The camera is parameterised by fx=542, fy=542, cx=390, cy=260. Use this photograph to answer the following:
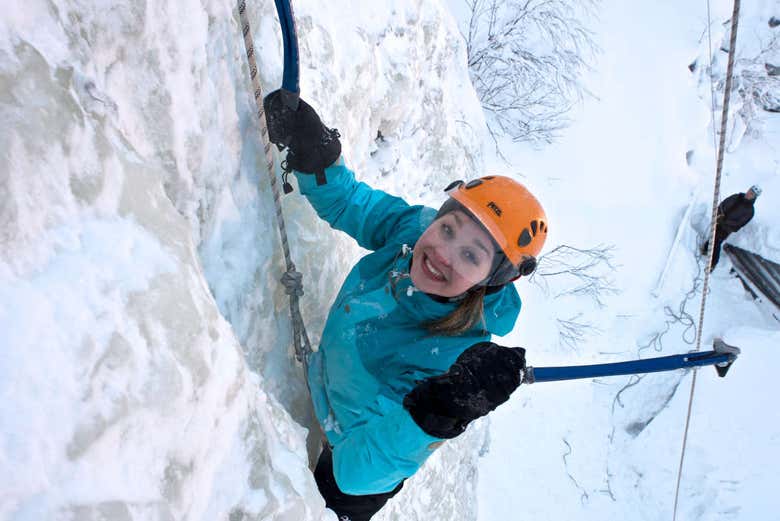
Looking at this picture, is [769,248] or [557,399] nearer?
[557,399]

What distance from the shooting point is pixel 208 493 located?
3.18 ft

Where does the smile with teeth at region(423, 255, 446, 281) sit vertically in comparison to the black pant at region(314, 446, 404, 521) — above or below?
above

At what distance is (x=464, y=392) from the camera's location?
1.36 meters

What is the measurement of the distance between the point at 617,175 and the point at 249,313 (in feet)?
22.4

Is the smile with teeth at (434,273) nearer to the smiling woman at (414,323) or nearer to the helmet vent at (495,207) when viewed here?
the smiling woman at (414,323)

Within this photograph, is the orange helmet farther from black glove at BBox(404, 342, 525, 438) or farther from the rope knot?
the rope knot

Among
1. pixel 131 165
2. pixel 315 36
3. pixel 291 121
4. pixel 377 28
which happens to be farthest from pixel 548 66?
pixel 131 165

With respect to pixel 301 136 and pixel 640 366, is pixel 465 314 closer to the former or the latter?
pixel 640 366

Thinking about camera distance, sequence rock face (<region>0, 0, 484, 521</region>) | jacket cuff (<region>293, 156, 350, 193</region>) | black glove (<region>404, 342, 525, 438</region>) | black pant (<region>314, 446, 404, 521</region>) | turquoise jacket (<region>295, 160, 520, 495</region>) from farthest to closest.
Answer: black pant (<region>314, 446, 404, 521</region>)
jacket cuff (<region>293, 156, 350, 193</region>)
turquoise jacket (<region>295, 160, 520, 495</region>)
black glove (<region>404, 342, 525, 438</region>)
rock face (<region>0, 0, 484, 521</region>)

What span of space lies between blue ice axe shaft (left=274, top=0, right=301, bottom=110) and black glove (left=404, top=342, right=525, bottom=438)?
86 centimetres

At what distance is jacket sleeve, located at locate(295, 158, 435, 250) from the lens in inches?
67.1

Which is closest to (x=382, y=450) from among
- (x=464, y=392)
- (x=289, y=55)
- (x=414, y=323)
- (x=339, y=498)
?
(x=464, y=392)

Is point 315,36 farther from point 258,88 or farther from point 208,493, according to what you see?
point 208,493

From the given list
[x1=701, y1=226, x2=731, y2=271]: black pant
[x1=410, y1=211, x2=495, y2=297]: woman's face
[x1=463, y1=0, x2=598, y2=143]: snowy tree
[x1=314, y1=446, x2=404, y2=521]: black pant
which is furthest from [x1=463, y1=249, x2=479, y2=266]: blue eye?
[x1=463, y1=0, x2=598, y2=143]: snowy tree
